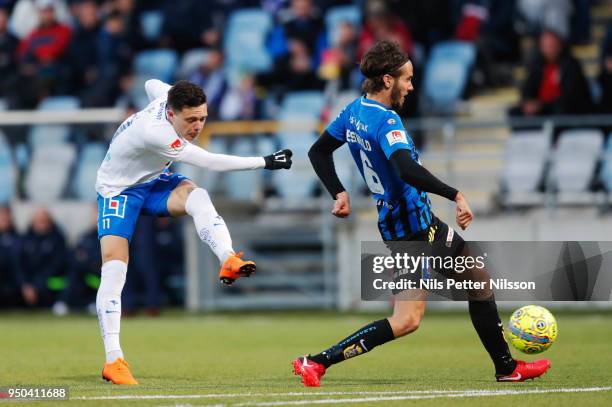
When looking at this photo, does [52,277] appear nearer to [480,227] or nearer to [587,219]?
[480,227]

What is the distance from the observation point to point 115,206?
30.2 ft

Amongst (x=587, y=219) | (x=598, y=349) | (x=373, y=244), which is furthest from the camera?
(x=587, y=219)

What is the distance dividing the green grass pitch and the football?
273 mm

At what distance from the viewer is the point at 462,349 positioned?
1191 cm

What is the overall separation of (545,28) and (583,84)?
133 cm

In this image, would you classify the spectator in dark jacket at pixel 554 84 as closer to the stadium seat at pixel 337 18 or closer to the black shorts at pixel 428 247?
the stadium seat at pixel 337 18

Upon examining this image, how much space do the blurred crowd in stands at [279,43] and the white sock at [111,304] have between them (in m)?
9.68

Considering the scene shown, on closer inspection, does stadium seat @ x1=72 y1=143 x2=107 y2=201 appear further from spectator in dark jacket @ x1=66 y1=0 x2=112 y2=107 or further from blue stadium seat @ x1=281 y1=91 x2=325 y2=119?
blue stadium seat @ x1=281 y1=91 x2=325 y2=119

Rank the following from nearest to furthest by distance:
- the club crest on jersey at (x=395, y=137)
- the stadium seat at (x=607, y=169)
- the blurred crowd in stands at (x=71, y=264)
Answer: the club crest on jersey at (x=395, y=137), the stadium seat at (x=607, y=169), the blurred crowd in stands at (x=71, y=264)

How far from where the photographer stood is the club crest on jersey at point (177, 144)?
8.85 meters

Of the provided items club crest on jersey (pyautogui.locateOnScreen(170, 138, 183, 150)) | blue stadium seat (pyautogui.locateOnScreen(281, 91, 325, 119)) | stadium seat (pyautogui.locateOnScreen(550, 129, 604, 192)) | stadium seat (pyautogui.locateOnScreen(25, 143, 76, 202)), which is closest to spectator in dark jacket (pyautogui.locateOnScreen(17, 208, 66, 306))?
stadium seat (pyautogui.locateOnScreen(25, 143, 76, 202))

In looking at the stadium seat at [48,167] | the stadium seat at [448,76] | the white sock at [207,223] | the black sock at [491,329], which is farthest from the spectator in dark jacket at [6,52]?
the black sock at [491,329]

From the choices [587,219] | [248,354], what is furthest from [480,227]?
[248,354]

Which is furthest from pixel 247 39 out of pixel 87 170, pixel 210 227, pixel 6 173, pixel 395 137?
pixel 395 137
